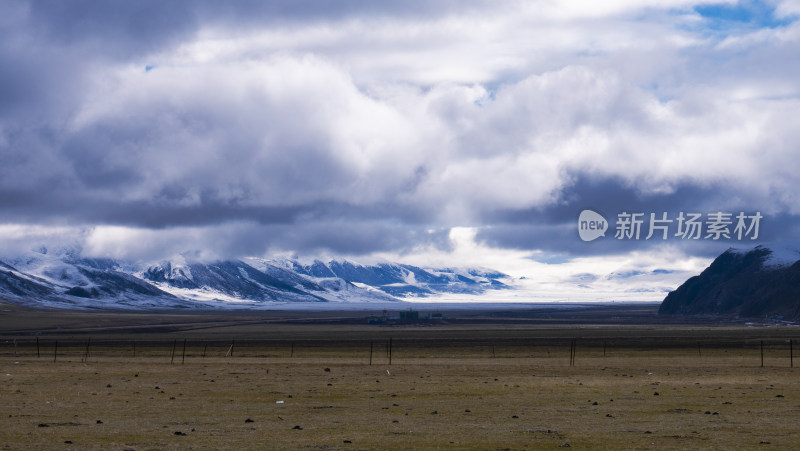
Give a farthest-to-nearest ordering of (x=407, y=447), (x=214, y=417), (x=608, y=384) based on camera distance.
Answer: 1. (x=608, y=384)
2. (x=214, y=417)
3. (x=407, y=447)

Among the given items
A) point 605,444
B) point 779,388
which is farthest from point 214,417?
point 779,388

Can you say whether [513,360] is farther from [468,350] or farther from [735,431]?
[735,431]

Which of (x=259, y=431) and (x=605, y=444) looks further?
(x=259, y=431)

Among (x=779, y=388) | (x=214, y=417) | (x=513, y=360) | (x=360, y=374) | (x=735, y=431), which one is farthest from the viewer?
(x=513, y=360)

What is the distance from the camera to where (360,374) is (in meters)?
62.6

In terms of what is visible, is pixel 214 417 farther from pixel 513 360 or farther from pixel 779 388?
pixel 513 360

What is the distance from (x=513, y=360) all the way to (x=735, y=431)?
50508 millimetres

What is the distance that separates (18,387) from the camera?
2005 inches

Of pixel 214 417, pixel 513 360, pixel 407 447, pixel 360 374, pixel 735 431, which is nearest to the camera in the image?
pixel 407 447

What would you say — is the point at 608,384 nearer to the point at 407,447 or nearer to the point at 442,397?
the point at 442,397

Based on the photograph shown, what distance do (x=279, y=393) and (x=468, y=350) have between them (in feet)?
201

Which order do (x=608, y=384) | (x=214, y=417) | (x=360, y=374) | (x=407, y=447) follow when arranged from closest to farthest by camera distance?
(x=407, y=447)
(x=214, y=417)
(x=608, y=384)
(x=360, y=374)

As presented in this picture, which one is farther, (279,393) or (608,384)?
(608,384)

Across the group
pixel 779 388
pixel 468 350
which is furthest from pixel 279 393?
pixel 468 350
